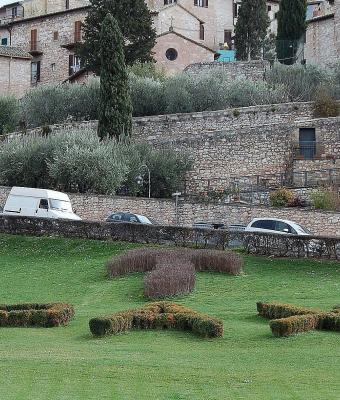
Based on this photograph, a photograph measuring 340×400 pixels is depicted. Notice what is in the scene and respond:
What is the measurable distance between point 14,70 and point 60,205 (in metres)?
36.1

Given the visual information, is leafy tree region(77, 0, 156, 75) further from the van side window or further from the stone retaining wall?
the van side window

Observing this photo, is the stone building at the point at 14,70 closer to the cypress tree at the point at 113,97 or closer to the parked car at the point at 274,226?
the cypress tree at the point at 113,97

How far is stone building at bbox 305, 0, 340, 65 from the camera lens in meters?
75.7

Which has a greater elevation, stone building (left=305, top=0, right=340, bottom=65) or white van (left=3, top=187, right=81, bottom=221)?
stone building (left=305, top=0, right=340, bottom=65)

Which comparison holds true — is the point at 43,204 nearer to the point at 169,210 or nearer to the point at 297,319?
the point at 169,210

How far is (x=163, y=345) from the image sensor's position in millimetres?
22922

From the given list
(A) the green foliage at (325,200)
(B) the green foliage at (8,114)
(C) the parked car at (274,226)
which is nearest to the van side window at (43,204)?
(C) the parked car at (274,226)

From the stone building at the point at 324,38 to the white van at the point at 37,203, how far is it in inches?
1279

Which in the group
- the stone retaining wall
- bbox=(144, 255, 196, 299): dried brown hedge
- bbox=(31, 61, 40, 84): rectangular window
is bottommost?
bbox=(144, 255, 196, 299): dried brown hedge

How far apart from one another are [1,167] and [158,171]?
727cm

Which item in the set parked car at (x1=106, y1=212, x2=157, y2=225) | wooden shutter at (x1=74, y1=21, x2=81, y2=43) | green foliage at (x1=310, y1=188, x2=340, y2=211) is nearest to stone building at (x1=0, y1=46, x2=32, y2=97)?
wooden shutter at (x1=74, y1=21, x2=81, y2=43)

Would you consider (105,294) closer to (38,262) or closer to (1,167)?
(38,262)

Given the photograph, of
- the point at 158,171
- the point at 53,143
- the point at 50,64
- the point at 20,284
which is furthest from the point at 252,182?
the point at 50,64

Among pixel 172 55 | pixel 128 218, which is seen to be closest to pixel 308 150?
pixel 128 218
